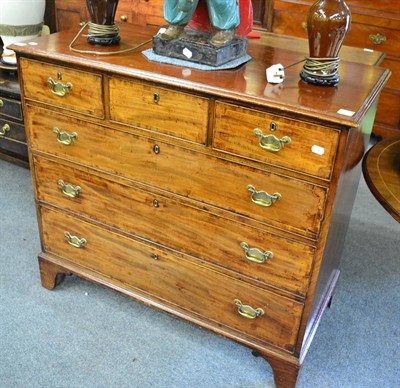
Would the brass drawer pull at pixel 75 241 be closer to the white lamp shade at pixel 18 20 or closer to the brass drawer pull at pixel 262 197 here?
Answer: the brass drawer pull at pixel 262 197

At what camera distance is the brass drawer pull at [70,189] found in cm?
176

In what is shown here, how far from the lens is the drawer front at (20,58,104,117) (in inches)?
60.0

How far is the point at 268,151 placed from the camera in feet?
4.34

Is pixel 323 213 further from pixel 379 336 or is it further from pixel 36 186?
pixel 36 186

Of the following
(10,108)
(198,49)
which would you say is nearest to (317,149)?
(198,49)

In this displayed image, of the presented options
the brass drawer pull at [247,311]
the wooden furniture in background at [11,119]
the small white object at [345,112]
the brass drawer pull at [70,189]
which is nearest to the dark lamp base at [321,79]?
the small white object at [345,112]

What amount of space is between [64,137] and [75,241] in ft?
1.34

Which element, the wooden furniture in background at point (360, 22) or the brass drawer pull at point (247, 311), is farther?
the wooden furniture in background at point (360, 22)

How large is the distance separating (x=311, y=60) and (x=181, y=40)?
38 cm

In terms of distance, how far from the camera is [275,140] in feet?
4.25

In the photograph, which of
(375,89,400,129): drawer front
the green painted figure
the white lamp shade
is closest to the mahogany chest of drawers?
the green painted figure

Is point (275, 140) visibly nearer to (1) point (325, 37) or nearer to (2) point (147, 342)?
(1) point (325, 37)

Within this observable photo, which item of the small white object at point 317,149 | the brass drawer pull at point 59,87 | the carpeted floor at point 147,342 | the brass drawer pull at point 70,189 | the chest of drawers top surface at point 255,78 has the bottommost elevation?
the carpeted floor at point 147,342

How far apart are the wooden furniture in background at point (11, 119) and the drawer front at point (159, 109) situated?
4.11 feet
